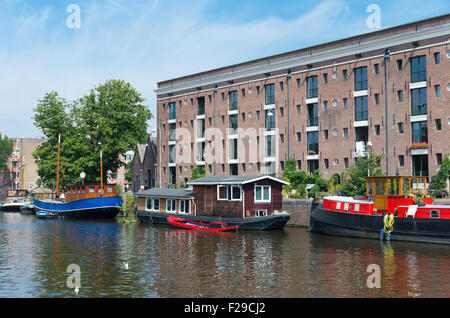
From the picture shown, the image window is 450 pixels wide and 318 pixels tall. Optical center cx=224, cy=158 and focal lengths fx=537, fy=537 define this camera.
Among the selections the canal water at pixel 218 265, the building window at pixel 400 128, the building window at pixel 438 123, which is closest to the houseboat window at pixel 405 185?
the canal water at pixel 218 265

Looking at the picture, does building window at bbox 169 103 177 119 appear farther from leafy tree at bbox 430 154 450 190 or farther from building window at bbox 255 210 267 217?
leafy tree at bbox 430 154 450 190

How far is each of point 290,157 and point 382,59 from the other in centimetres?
1551

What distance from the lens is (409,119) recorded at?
171ft

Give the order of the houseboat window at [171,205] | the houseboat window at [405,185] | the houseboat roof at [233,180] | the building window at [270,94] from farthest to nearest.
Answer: the building window at [270,94] < the houseboat window at [171,205] < the houseboat roof at [233,180] < the houseboat window at [405,185]

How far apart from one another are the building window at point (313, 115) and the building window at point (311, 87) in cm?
116

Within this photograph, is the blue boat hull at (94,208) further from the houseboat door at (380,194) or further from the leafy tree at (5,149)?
the leafy tree at (5,149)

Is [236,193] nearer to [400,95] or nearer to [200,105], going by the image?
[400,95]

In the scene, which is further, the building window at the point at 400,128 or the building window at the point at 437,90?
the building window at the point at 400,128

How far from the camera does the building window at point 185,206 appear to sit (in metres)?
50.5

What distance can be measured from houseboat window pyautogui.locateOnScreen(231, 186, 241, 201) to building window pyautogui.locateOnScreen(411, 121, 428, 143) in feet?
61.5

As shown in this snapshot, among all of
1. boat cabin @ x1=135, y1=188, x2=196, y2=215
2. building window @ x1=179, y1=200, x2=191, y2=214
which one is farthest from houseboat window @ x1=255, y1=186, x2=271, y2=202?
building window @ x1=179, y1=200, x2=191, y2=214

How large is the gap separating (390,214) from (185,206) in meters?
21.0

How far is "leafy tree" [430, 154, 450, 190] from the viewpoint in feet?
158

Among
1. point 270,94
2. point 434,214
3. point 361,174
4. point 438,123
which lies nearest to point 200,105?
point 270,94
